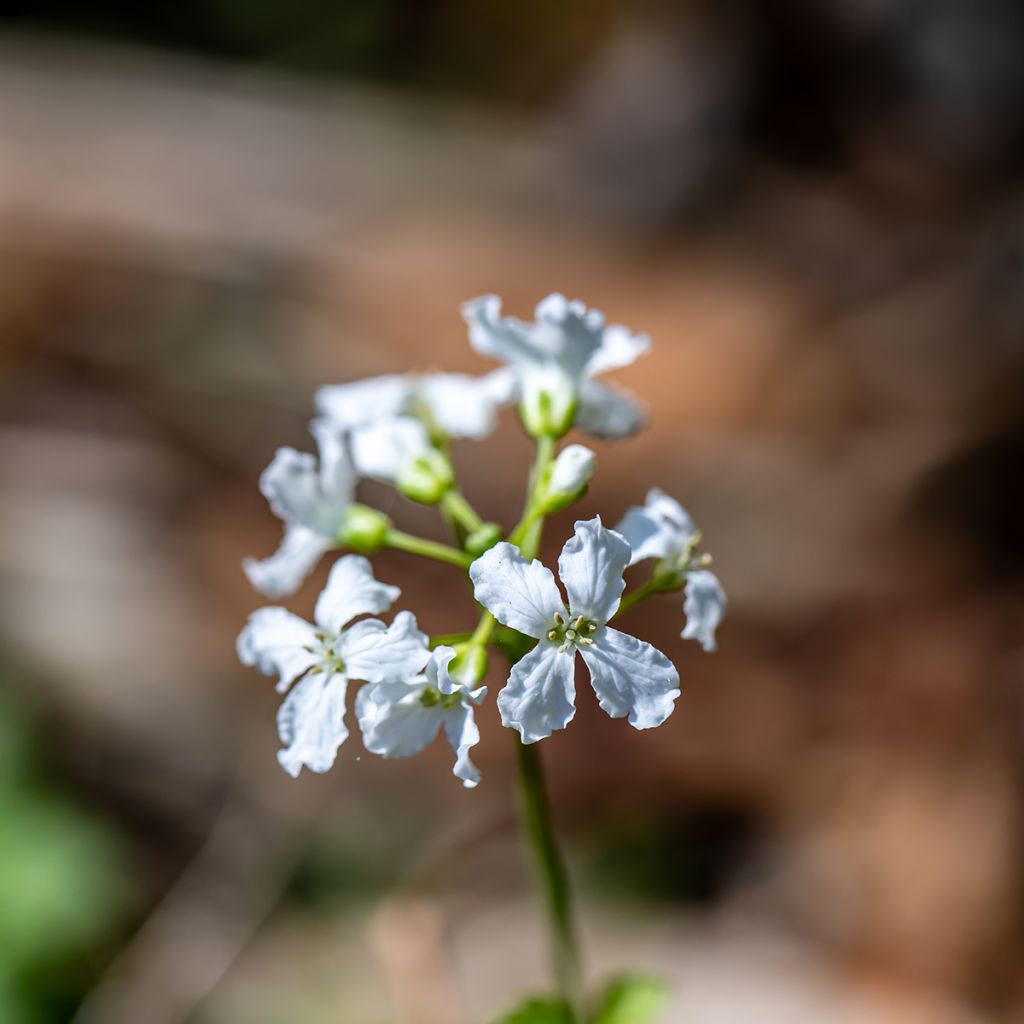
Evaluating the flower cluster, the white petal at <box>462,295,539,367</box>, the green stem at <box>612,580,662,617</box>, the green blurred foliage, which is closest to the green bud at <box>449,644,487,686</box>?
the flower cluster

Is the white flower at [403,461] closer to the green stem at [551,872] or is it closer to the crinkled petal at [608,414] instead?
the crinkled petal at [608,414]

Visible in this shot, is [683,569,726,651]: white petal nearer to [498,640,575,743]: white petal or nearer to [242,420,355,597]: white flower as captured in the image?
[498,640,575,743]: white petal

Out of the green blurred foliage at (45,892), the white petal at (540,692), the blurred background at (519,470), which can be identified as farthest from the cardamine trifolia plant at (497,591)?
the green blurred foliage at (45,892)

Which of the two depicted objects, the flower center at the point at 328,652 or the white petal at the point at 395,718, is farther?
the flower center at the point at 328,652

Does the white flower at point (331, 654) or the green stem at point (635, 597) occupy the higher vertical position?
the green stem at point (635, 597)

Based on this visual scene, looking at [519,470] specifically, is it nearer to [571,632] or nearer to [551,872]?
[551,872]
